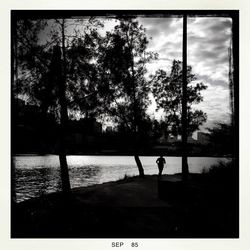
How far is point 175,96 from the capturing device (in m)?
3.29

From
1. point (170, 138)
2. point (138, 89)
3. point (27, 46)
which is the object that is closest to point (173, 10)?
point (138, 89)

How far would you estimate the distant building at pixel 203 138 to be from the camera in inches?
126

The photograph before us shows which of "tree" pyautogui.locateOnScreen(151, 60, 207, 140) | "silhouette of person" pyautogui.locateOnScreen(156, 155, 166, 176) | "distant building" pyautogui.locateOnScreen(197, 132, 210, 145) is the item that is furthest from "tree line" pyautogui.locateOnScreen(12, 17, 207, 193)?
"silhouette of person" pyautogui.locateOnScreen(156, 155, 166, 176)

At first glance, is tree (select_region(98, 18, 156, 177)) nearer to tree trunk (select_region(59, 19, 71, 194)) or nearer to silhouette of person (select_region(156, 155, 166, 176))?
silhouette of person (select_region(156, 155, 166, 176))

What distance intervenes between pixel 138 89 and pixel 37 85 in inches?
49.2

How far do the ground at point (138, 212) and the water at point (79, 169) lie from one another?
94 millimetres

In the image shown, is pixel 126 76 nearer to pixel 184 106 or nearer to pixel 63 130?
pixel 184 106

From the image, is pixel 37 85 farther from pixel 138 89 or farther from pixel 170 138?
pixel 170 138

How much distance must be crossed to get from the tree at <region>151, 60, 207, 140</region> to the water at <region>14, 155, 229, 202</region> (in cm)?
41

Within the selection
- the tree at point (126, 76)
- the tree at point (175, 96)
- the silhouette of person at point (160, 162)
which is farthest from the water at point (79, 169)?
the tree at point (175, 96)

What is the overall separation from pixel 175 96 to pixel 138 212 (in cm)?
147

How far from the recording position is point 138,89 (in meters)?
3.32

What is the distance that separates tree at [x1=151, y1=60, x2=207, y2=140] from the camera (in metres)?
3.20

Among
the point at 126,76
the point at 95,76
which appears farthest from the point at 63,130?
the point at 126,76
